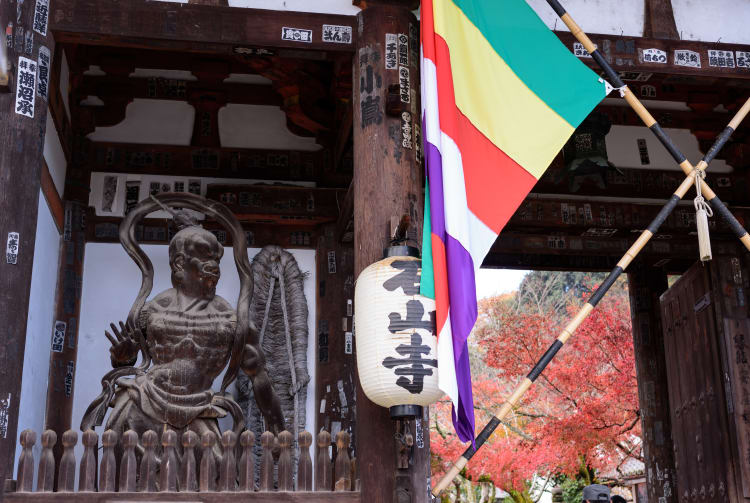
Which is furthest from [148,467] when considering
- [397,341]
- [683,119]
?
[683,119]

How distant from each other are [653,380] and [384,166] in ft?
17.2

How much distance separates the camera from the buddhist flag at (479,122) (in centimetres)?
517

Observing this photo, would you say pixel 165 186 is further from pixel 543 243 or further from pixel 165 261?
pixel 543 243

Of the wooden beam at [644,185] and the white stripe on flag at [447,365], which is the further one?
the wooden beam at [644,185]

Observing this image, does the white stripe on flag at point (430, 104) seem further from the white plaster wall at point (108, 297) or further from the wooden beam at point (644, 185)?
the wooden beam at point (644, 185)

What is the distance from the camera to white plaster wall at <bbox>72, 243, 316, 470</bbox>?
7.49m

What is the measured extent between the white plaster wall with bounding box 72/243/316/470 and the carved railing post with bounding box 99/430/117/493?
2168 mm

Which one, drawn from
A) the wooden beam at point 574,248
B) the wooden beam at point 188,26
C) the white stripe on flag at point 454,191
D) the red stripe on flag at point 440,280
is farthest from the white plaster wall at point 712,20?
the red stripe on flag at point 440,280

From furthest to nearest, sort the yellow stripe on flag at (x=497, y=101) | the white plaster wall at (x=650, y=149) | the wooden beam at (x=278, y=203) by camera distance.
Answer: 1. the white plaster wall at (x=650, y=149)
2. the wooden beam at (x=278, y=203)
3. the yellow stripe on flag at (x=497, y=101)

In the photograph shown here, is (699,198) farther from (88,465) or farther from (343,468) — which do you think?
(88,465)

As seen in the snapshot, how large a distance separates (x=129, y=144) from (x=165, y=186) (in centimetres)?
51

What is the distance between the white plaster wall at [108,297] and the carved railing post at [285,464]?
6.98ft

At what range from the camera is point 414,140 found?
5.89m

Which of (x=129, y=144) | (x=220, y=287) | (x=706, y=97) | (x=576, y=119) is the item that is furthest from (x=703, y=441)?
(x=129, y=144)
